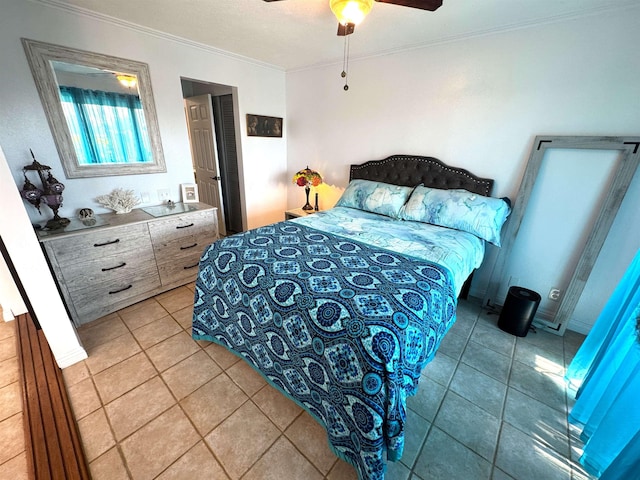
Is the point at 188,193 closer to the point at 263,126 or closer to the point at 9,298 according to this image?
the point at 263,126

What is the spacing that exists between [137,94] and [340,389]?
9.84ft

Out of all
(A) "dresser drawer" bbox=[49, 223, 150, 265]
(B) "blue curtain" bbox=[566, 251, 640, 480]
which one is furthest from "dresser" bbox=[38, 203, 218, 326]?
(B) "blue curtain" bbox=[566, 251, 640, 480]

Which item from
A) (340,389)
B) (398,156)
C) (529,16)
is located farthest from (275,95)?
(340,389)

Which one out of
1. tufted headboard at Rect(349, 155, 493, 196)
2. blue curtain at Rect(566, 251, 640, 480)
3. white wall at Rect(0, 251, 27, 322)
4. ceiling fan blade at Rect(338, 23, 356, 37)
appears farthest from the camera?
tufted headboard at Rect(349, 155, 493, 196)

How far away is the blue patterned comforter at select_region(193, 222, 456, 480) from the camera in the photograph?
1.06 metres

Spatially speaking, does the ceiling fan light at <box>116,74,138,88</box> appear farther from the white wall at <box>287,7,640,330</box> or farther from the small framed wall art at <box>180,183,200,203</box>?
the white wall at <box>287,7,640,330</box>

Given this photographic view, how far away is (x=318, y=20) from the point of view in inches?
79.6

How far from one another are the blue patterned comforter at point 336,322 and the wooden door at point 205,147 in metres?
2.01

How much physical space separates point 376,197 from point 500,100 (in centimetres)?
131

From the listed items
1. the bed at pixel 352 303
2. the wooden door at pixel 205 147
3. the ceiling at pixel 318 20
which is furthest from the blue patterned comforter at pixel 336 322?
the wooden door at pixel 205 147

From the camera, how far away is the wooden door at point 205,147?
130 inches

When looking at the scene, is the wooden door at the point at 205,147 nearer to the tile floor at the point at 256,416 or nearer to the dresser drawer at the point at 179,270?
the dresser drawer at the point at 179,270

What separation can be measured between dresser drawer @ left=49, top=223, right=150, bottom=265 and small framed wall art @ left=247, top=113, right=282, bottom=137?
187 centimetres

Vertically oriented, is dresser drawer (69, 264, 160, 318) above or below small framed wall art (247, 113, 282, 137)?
below
